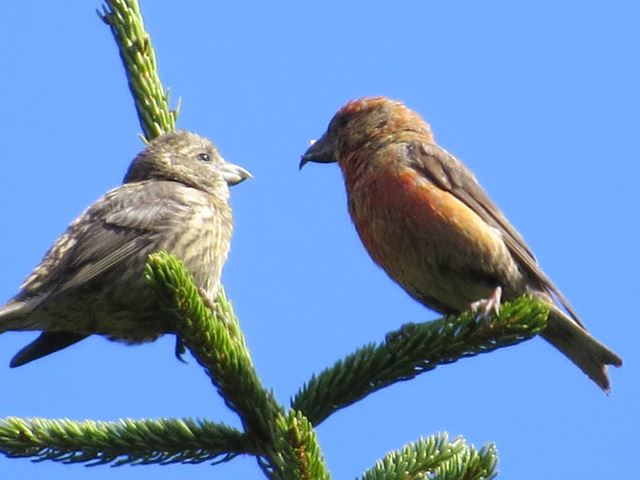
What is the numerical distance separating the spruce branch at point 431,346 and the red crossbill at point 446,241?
1.70m

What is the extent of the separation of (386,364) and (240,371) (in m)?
0.50

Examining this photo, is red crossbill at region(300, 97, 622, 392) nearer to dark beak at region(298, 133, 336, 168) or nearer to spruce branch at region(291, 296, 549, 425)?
dark beak at region(298, 133, 336, 168)

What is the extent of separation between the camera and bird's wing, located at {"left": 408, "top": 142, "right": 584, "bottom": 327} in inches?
203

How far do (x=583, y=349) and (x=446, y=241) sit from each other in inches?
36.1

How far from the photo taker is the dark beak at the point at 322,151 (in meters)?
6.02

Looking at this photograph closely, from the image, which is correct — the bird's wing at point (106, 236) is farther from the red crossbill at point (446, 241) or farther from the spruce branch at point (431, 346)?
the spruce branch at point (431, 346)

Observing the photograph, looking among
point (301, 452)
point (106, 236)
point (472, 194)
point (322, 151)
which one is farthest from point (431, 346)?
point (322, 151)

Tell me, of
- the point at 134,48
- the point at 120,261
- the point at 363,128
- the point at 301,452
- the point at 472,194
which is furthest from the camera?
the point at 363,128

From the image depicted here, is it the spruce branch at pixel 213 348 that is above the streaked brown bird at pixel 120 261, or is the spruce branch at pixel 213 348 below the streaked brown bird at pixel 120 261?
below

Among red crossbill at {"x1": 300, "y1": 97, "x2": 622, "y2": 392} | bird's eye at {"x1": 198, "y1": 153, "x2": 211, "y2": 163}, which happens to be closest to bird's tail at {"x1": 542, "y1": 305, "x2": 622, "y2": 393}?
red crossbill at {"x1": 300, "y1": 97, "x2": 622, "y2": 392}

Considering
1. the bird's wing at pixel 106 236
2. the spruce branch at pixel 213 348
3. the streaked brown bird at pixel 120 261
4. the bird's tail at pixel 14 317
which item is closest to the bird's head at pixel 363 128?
the streaked brown bird at pixel 120 261

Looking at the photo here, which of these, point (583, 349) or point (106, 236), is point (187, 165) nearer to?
point (106, 236)

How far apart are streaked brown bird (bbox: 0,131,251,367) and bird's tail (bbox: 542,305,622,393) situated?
181 centimetres

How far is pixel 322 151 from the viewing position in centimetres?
605
